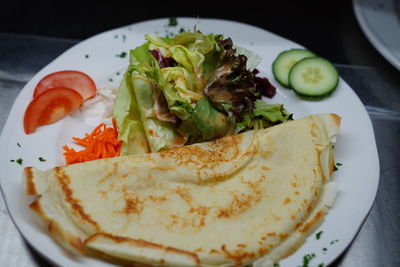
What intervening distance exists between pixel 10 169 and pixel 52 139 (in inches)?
16.2

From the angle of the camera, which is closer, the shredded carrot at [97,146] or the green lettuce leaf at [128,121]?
the shredded carrot at [97,146]

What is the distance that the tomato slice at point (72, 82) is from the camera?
3779 millimetres

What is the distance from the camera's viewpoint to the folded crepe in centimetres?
270

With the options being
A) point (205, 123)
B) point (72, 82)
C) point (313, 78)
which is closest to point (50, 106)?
point (72, 82)

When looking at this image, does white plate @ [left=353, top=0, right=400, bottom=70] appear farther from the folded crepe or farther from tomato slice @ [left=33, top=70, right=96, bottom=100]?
tomato slice @ [left=33, top=70, right=96, bottom=100]

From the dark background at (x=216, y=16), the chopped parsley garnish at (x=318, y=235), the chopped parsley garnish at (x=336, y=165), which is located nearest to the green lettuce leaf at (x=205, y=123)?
the chopped parsley garnish at (x=336, y=165)

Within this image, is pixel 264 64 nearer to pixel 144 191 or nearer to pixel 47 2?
pixel 144 191

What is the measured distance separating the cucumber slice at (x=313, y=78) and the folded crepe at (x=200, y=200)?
1.81 feet

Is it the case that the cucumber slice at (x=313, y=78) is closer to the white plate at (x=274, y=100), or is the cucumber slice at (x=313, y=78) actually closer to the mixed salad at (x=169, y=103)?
the white plate at (x=274, y=100)

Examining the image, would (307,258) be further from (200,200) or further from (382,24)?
(382,24)

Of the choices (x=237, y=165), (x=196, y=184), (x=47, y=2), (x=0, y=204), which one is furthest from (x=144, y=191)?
(x=47, y=2)

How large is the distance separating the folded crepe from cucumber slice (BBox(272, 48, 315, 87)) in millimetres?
736

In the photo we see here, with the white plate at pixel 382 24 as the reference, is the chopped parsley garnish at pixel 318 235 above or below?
below

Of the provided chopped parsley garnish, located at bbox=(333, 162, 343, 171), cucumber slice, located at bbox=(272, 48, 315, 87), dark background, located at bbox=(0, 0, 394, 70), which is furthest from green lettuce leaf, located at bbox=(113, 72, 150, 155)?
dark background, located at bbox=(0, 0, 394, 70)
